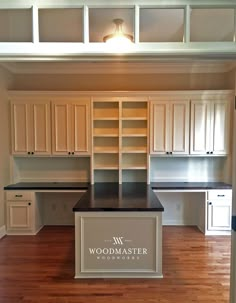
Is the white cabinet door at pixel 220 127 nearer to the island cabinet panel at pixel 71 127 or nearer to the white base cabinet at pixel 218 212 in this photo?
→ the white base cabinet at pixel 218 212

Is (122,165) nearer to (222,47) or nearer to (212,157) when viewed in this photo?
(212,157)

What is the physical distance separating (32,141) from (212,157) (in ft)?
11.0

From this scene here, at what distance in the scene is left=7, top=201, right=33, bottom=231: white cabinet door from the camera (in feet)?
15.4

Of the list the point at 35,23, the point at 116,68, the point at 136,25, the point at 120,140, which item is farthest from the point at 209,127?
the point at 35,23

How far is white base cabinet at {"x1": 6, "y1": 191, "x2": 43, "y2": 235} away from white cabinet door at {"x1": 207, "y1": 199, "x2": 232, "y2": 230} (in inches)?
119

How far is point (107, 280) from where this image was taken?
315cm

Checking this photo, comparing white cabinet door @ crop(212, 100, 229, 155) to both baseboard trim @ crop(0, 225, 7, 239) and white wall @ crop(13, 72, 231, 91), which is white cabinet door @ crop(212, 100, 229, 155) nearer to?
white wall @ crop(13, 72, 231, 91)

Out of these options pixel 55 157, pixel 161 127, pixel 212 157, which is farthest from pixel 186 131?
pixel 55 157

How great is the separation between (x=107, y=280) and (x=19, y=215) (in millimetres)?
2259

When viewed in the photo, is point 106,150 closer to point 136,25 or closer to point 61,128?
point 61,128

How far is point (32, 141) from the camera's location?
487 centimetres

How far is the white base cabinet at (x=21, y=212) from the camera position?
467 centimetres

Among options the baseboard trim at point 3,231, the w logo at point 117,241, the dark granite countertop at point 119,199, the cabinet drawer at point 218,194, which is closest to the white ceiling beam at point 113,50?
the dark granite countertop at point 119,199

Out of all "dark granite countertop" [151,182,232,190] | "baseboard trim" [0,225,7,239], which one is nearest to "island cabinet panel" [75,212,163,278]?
"dark granite countertop" [151,182,232,190]
